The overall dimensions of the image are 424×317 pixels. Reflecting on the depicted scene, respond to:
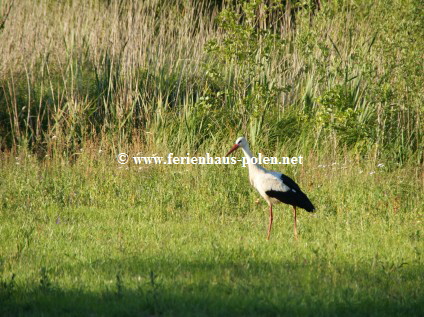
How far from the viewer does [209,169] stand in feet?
32.3

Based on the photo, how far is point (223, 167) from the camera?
9.95 meters

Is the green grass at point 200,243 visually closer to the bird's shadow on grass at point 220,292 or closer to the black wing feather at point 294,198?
the bird's shadow on grass at point 220,292

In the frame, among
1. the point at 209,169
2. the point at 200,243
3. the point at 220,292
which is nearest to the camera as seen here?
the point at 220,292

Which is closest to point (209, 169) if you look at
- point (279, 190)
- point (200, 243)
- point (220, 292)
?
point (279, 190)

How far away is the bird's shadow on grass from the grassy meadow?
2 cm

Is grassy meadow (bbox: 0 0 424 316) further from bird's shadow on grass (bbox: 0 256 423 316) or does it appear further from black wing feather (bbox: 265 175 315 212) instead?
black wing feather (bbox: 265 175 315 212)

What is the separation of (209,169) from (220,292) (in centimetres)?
472

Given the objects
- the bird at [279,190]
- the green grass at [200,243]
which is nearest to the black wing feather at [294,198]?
the bird at [279,190]

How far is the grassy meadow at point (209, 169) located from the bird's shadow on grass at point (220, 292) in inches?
0.8

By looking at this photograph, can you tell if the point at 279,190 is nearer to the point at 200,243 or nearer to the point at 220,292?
the point at 200,243

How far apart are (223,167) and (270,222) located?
8.57ft

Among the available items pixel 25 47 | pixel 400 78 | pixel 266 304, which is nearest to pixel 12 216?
pixel 266 304

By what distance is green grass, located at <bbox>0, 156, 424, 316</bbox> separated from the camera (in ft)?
16.4

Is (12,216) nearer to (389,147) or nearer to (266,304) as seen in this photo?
(266,304)
